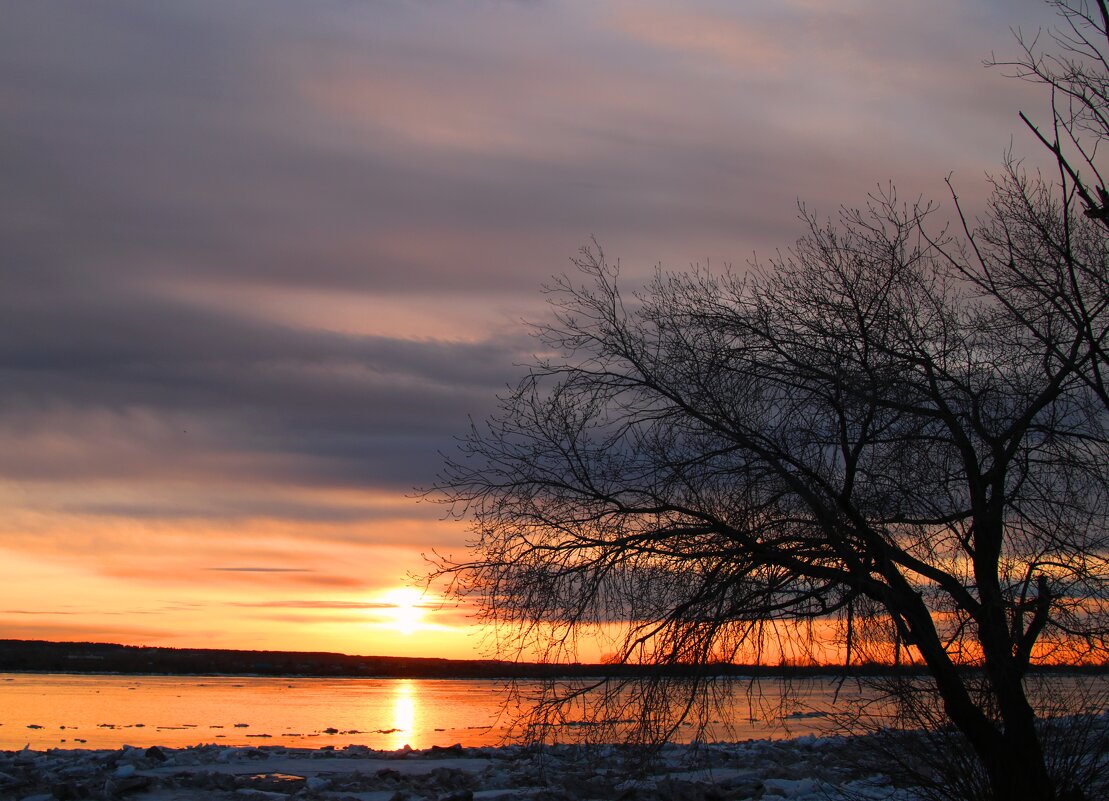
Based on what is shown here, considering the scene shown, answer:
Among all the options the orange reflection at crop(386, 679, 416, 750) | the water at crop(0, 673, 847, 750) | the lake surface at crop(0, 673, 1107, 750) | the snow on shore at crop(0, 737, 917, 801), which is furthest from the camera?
the orange reflection at crop(386, 679, 416, 750)

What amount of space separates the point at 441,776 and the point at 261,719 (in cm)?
Answer: 2276

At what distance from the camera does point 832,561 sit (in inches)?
372

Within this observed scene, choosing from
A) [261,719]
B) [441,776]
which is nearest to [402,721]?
[261,719]

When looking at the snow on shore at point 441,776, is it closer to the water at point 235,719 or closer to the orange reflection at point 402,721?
the water at point 235,719

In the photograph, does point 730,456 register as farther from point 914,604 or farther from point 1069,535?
point 1069,535

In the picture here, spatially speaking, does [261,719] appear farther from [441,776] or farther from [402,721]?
[441,776]

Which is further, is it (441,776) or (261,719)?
(261,719)

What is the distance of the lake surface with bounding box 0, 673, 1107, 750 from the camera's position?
24.9 meters

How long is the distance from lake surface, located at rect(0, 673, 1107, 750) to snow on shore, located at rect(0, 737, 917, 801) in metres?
0.77

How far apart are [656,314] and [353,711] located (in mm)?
38123

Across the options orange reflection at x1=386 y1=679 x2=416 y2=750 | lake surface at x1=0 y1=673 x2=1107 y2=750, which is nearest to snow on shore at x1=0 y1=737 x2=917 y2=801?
lake surface at x1=0 y1=673 x2=1107 y2=750

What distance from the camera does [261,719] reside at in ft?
119

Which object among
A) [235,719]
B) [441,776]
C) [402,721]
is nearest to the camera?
[441,776]

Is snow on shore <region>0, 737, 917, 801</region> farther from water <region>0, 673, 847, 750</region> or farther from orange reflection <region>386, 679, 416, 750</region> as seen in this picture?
orange reflection <region>386, 679, 416, 750</region>
